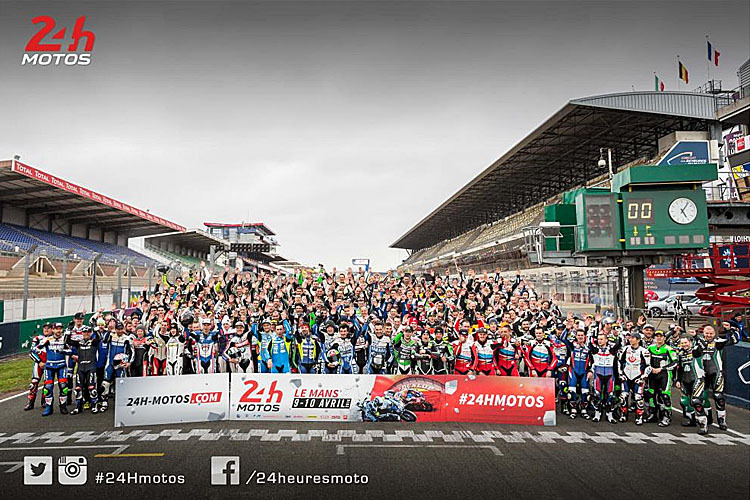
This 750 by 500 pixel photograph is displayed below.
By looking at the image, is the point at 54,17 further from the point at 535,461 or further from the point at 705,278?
the point at 705,278

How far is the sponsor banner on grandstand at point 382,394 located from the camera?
21.3 ft

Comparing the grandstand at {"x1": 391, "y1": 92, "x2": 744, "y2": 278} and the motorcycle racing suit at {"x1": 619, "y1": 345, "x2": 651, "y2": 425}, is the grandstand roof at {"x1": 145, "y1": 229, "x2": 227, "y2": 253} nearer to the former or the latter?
the grandstand at {"x1": 391, "y1": 92, "x2": 744, "y2": 278}

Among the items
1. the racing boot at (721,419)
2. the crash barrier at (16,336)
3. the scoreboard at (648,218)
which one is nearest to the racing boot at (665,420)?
the racing boot at (721,419)

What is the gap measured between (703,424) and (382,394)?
15.2ft

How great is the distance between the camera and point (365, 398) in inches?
257

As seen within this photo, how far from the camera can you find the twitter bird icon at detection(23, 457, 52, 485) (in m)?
3.67

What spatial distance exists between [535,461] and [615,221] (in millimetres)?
7464

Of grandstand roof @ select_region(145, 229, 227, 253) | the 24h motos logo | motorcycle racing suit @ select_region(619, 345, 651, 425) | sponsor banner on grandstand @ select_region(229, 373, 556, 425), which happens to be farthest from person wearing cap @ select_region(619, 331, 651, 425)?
grandstand roof @ select_region(145, 229, 227, 253)

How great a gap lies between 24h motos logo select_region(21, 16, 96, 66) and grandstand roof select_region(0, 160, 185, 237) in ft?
44.9

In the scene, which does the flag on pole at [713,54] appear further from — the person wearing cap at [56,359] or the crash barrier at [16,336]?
the crash barrier at [16,336]

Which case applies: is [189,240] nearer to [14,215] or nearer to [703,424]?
[14,215]

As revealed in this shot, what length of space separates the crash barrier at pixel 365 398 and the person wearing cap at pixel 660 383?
5.81 feet

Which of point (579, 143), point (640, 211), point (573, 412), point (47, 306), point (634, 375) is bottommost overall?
point (573, 412)

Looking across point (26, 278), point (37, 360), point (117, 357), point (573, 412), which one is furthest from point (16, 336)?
point (573, 412)
